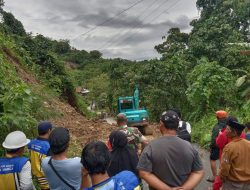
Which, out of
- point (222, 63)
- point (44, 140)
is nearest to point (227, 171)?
point (44, 140)

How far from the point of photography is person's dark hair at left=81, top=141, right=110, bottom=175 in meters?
2.69

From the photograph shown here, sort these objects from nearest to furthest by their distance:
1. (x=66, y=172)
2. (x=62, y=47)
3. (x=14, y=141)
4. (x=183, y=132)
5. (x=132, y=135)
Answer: (x=66, y=172) < (x=14, y=141) < (x=132, y=135) < (x=183, y=132) < (x=62, y=47)

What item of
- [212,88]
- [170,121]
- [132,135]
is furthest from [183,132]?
[212,88]

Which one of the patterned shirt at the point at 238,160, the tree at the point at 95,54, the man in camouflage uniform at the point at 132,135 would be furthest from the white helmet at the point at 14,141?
the tree at the point at 95,54

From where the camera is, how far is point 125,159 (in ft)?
15.4

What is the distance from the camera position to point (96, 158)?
270 cm

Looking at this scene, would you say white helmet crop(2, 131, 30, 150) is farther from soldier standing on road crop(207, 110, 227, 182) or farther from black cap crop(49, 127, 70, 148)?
soldier standing on road crop(207, 110, 227, 182)

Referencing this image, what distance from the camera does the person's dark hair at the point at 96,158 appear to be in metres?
2.69

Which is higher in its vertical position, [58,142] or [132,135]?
[58,142]

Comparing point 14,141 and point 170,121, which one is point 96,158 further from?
point 14,141

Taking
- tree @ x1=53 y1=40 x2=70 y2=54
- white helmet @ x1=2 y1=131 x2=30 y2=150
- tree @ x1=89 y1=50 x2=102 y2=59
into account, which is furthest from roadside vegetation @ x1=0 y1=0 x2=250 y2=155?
tree @ x1=89 y1=50 x2=102 y2=59

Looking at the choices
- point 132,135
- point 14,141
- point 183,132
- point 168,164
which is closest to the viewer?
point 168,164

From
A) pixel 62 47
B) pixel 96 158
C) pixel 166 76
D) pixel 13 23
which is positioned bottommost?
pixel 96 158

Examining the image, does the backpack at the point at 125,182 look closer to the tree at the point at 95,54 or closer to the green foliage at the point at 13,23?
the green foliage at the point at 13,23
